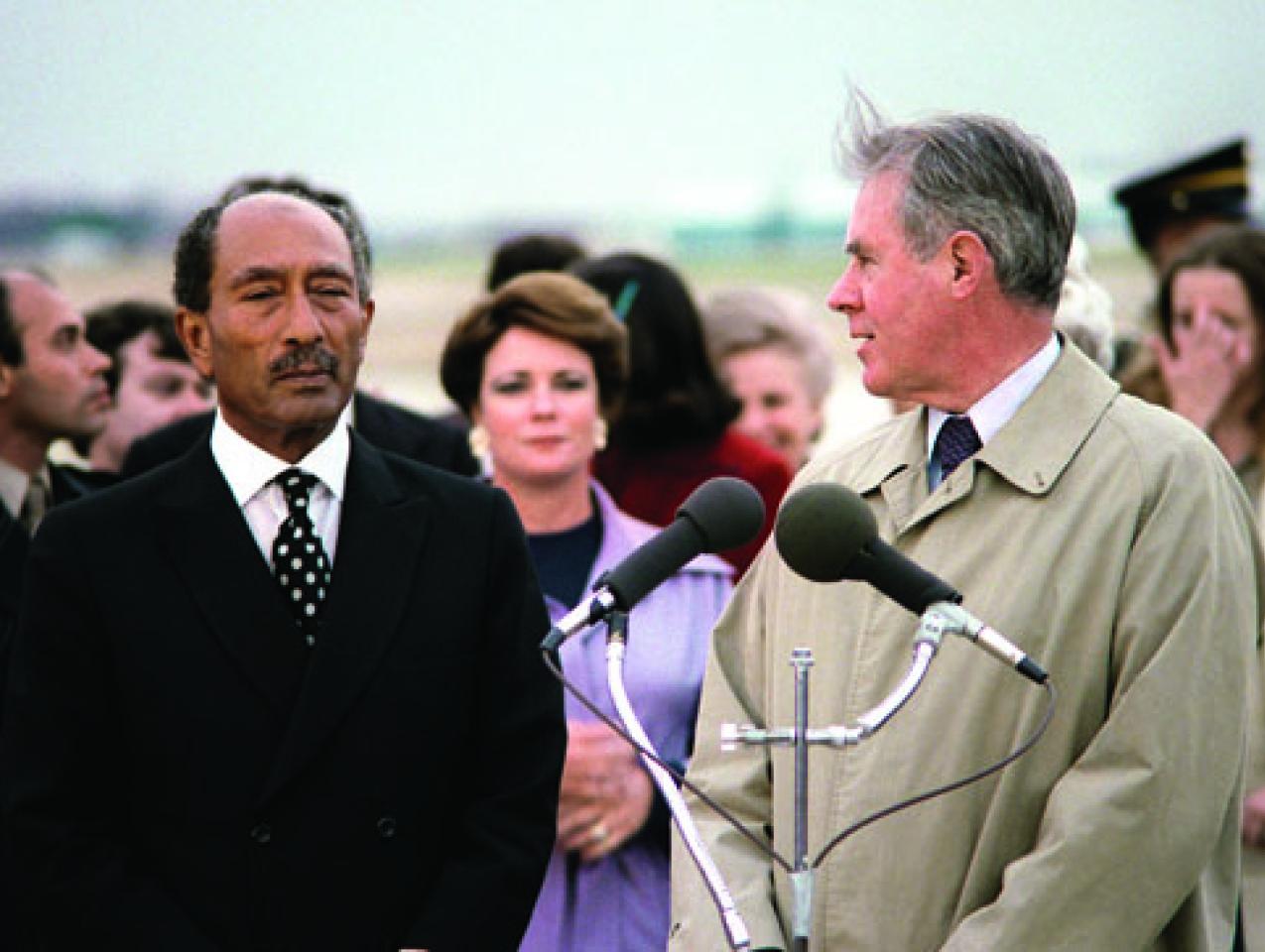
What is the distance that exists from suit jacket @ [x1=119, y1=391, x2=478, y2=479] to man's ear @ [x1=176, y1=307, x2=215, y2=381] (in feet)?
4.07

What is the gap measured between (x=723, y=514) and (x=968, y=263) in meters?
0.68

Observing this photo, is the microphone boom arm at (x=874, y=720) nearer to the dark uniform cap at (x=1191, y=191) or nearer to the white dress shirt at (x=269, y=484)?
the white dress shirt at (x=269, y=484)

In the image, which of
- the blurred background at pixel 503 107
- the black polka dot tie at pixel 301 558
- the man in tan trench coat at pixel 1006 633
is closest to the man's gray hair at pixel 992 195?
the man in tan trench coat at pixel 1006 633

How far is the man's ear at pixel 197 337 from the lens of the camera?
330 centimetres

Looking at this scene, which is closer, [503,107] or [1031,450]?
[1031,450]

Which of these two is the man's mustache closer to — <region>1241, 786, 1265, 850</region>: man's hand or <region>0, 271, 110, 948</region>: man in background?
<region>0, 271, 110, 948</region>: man in background

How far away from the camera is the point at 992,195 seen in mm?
3035

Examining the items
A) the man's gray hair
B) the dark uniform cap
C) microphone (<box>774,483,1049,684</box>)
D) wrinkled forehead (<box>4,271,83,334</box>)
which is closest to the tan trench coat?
the man's gray hair

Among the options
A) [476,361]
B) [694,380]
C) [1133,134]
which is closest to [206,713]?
[476,361]

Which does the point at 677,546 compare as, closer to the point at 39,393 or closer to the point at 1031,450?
the point at 1031,450

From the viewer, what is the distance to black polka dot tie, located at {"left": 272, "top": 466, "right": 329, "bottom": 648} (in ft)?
10.5

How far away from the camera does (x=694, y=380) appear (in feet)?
17.3

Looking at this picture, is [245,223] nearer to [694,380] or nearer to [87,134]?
[694,380]

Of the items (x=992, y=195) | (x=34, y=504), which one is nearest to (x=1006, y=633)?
(x=992, y=195)
